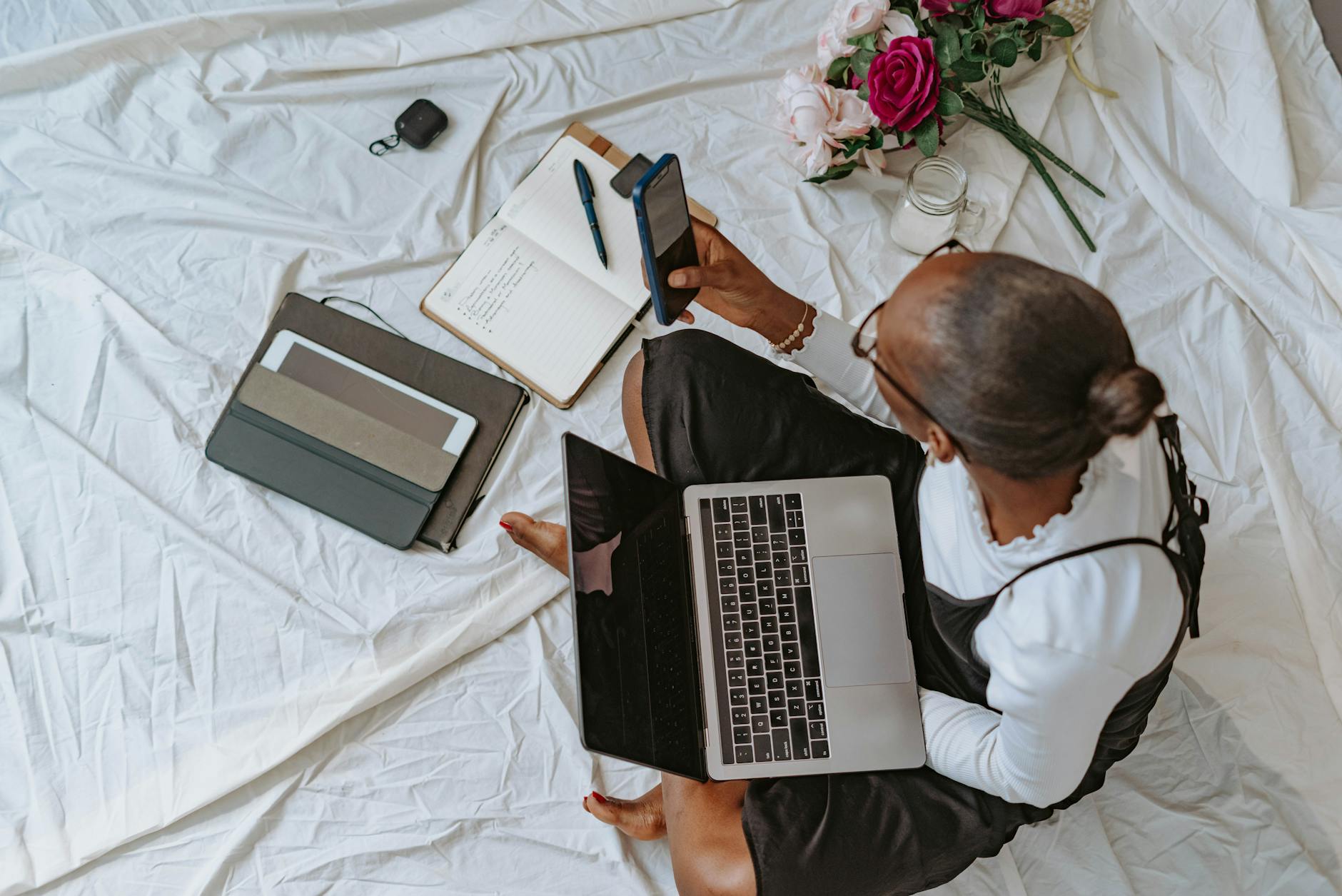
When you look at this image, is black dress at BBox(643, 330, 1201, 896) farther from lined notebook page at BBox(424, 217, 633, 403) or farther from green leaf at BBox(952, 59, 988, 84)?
green leaf at BBox(952, 59, 988, 84)

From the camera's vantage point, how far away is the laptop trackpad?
3.21 feet

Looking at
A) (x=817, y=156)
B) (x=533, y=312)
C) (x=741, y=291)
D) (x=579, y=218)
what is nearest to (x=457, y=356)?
(x=533, y=312)

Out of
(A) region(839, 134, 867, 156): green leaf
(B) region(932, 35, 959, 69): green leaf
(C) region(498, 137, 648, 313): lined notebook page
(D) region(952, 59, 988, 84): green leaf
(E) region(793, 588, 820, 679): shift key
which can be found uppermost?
(B) region(932, 35, 959, 69): green leaf

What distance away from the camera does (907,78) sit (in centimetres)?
112

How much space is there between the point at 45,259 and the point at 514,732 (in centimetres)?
86

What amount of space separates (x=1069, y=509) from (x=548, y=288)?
0.74 m

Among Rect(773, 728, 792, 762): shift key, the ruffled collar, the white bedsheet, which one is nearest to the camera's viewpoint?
the ruffled collar

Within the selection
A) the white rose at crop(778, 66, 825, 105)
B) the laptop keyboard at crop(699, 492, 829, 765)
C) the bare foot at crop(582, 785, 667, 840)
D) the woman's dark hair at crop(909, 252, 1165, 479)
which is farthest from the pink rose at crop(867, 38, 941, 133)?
the bare foot at crop(582, 785, 667, 840)

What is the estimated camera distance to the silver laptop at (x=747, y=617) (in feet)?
2.99

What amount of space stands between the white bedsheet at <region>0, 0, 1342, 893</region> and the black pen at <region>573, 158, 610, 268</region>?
11cm

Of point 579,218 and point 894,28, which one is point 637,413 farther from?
point 894,28

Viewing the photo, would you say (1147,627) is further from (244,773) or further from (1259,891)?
(244,773)

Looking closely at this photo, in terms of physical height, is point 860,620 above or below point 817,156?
below

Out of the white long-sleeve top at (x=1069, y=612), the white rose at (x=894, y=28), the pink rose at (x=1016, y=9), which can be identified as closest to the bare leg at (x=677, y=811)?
the white long-sleeve top at (x=1069, y=612)
